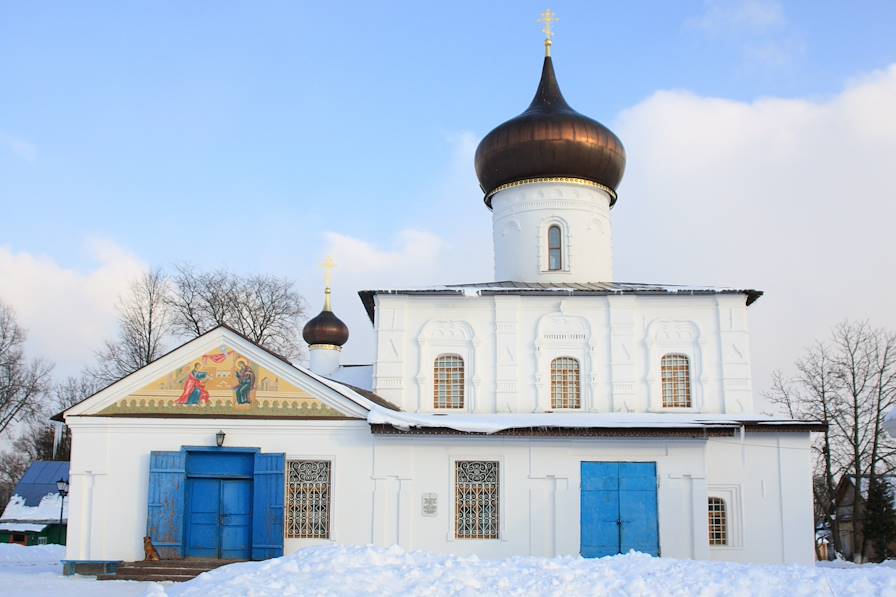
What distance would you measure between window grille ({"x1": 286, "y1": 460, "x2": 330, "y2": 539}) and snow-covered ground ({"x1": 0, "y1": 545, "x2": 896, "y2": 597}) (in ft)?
14.9

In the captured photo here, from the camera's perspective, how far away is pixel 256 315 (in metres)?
38.7

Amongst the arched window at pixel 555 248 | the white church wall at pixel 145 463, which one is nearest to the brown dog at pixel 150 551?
the white church wall at pixel 145 463

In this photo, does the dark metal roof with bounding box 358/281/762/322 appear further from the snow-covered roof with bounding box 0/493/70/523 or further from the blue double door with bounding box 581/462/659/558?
the snow-covered roof with bounding box 0/493/70/523

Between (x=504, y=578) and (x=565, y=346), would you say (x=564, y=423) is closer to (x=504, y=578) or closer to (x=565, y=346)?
(x=565, y=346)

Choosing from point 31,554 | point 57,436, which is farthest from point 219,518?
point 57,436

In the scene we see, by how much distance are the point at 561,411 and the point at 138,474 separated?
832cm

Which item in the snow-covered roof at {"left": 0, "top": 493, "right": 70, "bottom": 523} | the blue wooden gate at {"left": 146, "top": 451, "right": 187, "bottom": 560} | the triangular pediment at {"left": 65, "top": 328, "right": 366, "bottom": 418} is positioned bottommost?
the snow-covered roof at {"left": 0, "top": 493, "right": 70, "bottom": 523}

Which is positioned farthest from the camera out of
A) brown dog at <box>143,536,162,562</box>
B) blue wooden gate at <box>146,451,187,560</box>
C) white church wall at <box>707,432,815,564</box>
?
white church wall at <box>707,432,815,564</box>

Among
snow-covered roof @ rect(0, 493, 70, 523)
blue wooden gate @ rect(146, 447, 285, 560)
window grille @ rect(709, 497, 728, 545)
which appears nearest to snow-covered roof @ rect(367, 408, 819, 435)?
window grille @ rect(709, 497, 728, 545)

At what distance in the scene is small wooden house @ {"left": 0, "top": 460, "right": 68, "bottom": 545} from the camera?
32.2 m

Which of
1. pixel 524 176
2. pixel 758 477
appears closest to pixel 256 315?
pixel 524 176

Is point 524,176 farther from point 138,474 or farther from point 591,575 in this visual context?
point 591,575

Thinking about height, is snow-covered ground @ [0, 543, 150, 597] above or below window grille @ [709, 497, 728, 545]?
below

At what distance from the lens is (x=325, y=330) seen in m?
29.8
